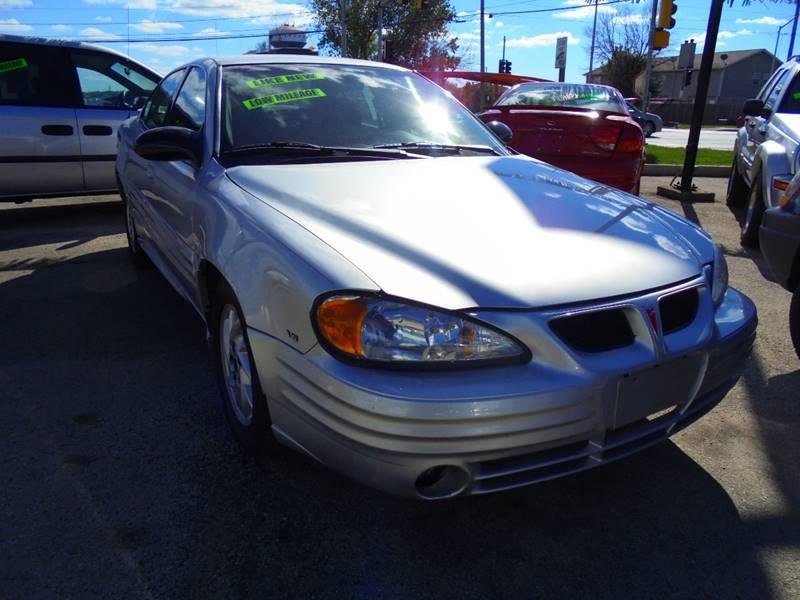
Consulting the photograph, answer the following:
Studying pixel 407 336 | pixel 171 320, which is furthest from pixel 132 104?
pixel 407 336

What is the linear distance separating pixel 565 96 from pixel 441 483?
6852 millimetres

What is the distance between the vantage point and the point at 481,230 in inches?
90.2

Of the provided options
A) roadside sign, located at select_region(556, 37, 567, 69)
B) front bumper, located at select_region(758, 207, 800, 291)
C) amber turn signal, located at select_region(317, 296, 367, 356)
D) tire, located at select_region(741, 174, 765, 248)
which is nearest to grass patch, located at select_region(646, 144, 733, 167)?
tire, located at select_region(741, 174, 765, 248)

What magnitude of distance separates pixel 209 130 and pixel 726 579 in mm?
2667

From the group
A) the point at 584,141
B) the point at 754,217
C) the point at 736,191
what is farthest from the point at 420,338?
the point at 736,191

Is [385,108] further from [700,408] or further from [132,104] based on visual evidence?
[132,104]

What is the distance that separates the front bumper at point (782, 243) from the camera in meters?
3.42

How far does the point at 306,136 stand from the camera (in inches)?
125

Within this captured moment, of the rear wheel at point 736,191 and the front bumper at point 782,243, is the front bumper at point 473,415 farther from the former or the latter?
the rear wheel at point 736,191

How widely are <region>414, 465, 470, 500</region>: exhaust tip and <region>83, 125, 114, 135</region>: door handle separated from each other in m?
6.32

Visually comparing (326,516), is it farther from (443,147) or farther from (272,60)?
(272,60)

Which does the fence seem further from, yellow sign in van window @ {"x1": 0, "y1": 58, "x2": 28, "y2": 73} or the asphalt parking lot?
the asphalt parking lot

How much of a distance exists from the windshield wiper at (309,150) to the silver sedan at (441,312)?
1 cm

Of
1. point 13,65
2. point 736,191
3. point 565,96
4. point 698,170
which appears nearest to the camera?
point 13,65
